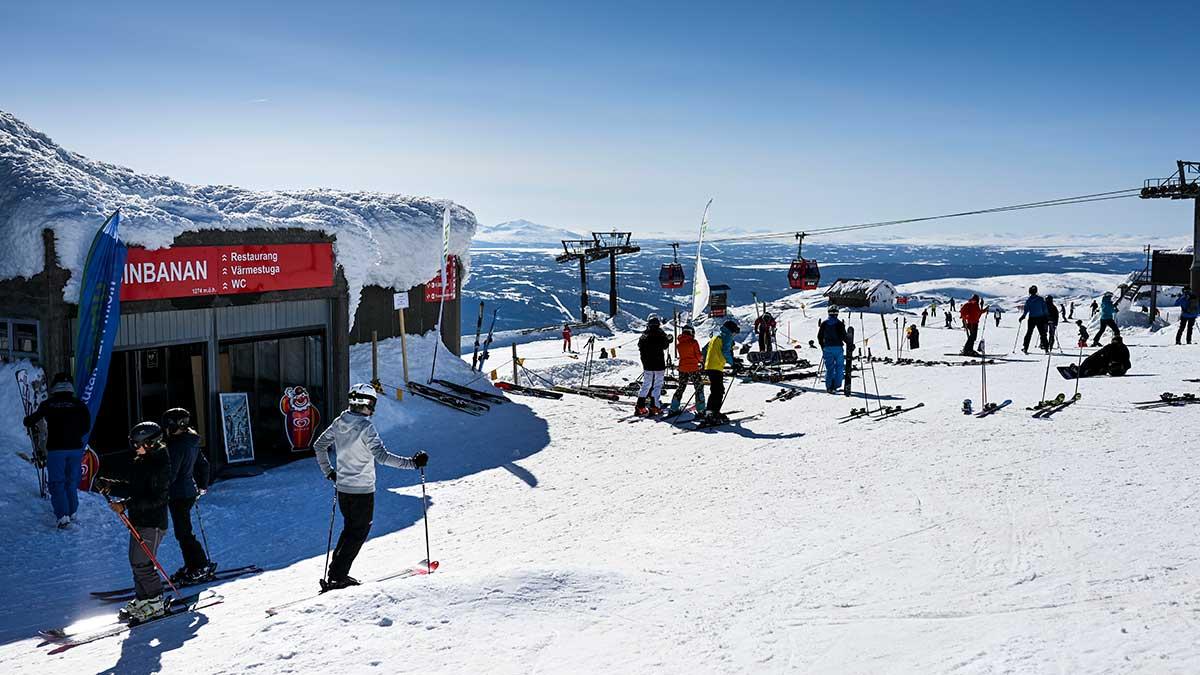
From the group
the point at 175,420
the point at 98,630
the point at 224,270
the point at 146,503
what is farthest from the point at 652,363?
the point at 98,630

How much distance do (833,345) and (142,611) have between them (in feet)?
42.2

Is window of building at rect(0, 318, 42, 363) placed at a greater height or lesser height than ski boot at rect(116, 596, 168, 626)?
greater

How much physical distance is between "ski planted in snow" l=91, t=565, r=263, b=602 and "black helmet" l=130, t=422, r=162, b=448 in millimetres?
1483

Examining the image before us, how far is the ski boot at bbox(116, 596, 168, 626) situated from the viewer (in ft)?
21.1

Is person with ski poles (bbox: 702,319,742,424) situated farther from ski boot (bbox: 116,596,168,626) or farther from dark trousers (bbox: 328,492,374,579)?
ski boot (bbox: 116,596,168,626)

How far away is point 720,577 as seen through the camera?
21.9 ft

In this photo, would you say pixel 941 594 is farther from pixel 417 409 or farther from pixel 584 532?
pixel 417 409

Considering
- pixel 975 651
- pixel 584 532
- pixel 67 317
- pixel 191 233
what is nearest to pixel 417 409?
pixel 191 233

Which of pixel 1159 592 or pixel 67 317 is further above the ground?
pixel 67 317

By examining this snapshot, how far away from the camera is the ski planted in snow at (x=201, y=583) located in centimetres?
752

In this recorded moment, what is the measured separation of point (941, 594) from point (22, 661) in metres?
6.10

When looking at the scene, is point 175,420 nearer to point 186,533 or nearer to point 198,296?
point 186,533

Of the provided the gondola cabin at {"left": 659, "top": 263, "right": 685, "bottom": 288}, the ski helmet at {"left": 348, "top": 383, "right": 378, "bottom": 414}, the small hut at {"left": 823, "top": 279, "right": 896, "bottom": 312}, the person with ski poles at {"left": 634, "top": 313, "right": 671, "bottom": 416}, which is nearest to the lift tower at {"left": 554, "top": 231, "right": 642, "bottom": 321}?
the gondola cabin at {"left": 659, "top": 263, "right": 685, "bottom": 288}

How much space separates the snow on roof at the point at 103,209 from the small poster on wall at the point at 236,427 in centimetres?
257
